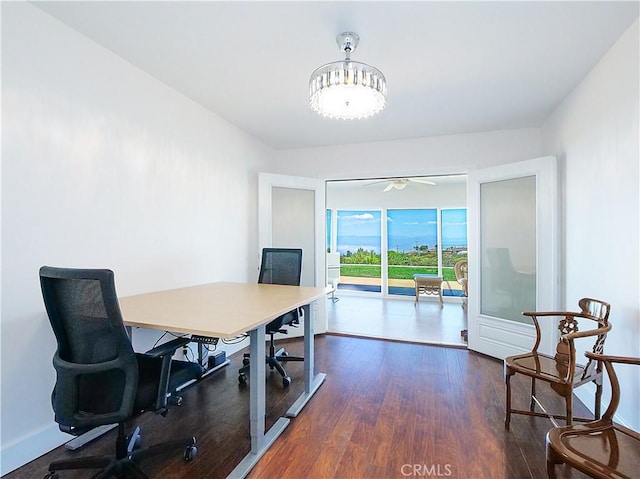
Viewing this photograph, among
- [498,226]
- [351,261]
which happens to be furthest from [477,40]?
[351,261]

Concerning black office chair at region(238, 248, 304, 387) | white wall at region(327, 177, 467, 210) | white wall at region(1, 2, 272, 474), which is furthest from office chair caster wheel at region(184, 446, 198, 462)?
white wall at region(327, 177, 467, 210)

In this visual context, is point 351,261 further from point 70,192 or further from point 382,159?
point 70,192

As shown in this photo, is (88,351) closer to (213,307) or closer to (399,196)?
(213,307)

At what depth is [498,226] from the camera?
3.53 m

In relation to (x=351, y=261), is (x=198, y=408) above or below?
below

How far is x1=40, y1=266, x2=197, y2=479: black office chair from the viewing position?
1.40 m

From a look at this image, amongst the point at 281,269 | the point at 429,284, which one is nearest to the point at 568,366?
the point at 281,269

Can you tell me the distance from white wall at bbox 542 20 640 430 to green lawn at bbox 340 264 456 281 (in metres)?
4.43

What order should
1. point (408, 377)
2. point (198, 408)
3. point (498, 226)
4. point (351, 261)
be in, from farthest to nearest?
point (351, 261) → point (498, 226) → point (408, 377) → point (198, 408)

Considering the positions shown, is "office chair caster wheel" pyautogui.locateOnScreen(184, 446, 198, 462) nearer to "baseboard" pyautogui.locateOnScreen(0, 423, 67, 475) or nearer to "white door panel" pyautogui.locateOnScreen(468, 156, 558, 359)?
"baseboard" pyautogui.locateOnScreen(0, 423, 67, 475)

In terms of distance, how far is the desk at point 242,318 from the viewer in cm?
164

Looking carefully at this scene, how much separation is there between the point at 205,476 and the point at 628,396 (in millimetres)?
2528

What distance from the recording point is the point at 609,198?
2162 mm

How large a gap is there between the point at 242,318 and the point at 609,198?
8.37 ft
